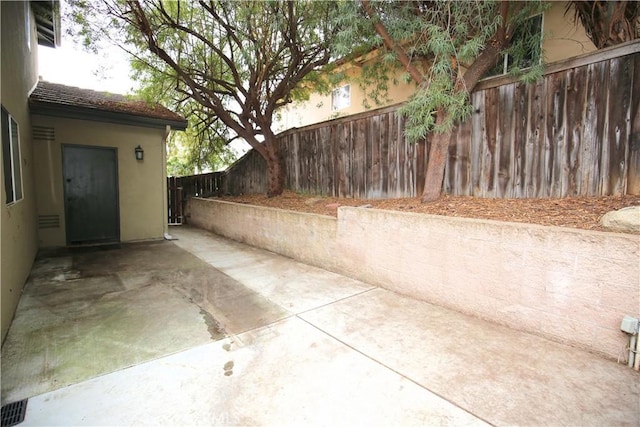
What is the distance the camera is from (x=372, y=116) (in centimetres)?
545

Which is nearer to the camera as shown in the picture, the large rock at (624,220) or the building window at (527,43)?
the large rock at (624,220)

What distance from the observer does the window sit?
3164 millimetres

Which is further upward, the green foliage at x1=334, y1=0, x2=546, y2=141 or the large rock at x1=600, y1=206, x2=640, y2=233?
the green foliage at x1=334, y1=0, x2=546, y2=141

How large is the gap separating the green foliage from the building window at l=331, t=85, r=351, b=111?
17.9 feet

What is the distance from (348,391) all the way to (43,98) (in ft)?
23.9

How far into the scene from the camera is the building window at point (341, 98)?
32.4 ft

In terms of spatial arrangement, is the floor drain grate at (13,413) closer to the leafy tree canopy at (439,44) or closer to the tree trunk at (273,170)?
the leafy tree canopy at (439,44)

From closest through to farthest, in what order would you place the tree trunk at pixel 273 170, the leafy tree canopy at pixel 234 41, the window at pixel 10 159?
the window at pixel 10 159
the leafy tree canopy at pixel 234 41
the tree trunk at pixel 273 170

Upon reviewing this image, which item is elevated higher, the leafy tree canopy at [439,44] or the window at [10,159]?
the leafy tree canopy at [439,44]

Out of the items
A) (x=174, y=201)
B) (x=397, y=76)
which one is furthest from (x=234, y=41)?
(x=174, y=201)

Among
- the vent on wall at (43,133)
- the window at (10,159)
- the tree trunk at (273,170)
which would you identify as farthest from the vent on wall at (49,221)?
the tree trunk at (273,170)

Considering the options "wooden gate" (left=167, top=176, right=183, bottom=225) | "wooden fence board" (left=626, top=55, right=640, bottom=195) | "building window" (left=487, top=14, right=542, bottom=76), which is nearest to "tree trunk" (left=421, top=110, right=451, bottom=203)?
"building window" (left=487, top=14, right=542, bottom=76)

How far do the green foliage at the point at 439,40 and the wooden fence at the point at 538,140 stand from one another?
284 mm

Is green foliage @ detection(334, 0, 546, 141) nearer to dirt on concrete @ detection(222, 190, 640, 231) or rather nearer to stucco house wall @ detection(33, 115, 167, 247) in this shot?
dirt on concrete @ detection(222, 190, 640, 231)
